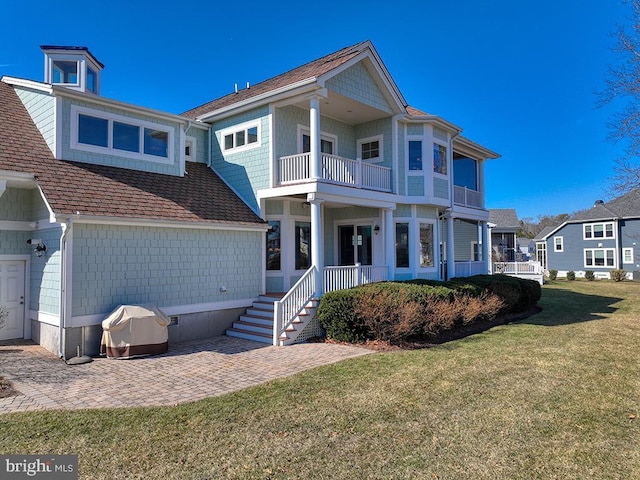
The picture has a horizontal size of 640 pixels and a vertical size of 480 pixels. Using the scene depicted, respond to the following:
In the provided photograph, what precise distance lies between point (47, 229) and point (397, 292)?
9347 mm

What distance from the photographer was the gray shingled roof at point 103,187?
33.1ft

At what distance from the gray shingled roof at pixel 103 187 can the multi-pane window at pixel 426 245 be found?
6893 millimetres

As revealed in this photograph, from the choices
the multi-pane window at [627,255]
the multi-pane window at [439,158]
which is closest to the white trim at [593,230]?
the multi-pane window at [627,255]

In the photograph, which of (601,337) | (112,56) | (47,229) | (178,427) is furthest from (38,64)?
(601,337)

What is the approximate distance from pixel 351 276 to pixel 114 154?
809 centimetres

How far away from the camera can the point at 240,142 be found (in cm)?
1490

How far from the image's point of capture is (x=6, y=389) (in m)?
7.02

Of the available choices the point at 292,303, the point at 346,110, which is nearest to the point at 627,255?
the point at 346,110

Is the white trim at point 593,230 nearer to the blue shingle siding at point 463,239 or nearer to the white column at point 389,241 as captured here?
the blue shingle siding at point 463,239

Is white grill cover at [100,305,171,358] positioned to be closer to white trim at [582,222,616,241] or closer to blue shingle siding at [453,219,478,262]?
blue shingle siding at [453,219,478,262]

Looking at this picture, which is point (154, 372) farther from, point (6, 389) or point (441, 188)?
point (441, 188)

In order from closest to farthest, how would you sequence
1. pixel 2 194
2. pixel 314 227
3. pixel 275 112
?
pixel 2 194
pixel 314 227
pixel 275 112

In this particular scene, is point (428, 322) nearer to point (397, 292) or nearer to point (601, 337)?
point (397, 292)

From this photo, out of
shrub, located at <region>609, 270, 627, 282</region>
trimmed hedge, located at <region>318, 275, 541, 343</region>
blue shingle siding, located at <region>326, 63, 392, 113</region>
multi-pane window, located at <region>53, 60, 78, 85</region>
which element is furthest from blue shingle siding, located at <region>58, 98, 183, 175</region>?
shrub, located at <region>609, 270, 627, 282</region>
